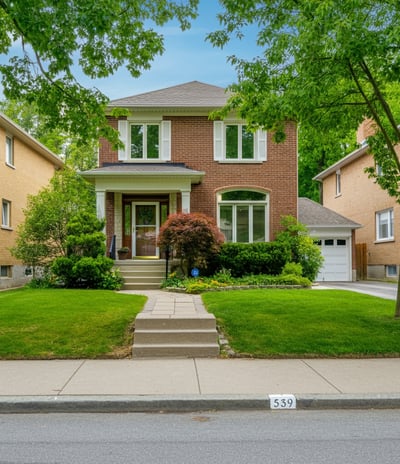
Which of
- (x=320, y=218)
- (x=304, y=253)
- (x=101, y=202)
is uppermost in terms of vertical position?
(x=101, y=202)

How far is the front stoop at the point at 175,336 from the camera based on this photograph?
7.75 m

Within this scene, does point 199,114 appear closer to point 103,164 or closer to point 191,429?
point 103,164

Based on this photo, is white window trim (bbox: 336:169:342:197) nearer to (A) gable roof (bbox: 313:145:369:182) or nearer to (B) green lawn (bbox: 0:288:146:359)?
(A) gable roof (bbox: 313:145:369:182)

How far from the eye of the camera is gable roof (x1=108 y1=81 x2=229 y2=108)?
58.9 ft

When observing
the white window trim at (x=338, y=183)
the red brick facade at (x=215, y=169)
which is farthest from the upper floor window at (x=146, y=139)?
the white window trim at (x=338, y=183)

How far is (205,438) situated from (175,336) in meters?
3.60

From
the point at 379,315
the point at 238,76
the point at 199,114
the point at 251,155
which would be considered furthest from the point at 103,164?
the point at 379,315

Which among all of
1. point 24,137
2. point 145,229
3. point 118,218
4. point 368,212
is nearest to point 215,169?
point 145,229

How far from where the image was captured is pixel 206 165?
59.6ft

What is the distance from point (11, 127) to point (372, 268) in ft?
60.2

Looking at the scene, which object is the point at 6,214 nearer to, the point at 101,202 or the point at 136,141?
the point at 101,202

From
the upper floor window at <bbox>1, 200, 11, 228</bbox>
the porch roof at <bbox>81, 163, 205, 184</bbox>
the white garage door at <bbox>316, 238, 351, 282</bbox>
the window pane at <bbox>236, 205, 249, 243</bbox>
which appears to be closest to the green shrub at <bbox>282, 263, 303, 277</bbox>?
the window pane at <bbox>236, 205, 249, 243</bbox>

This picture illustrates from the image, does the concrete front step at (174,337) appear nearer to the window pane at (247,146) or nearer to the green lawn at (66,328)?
the green lawn at (66,328)

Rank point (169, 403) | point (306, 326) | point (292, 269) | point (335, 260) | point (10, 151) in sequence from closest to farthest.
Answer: point (169, 403) → point (306, 326) → point (292, 269) → point (10, 151) → point (335, 260)
